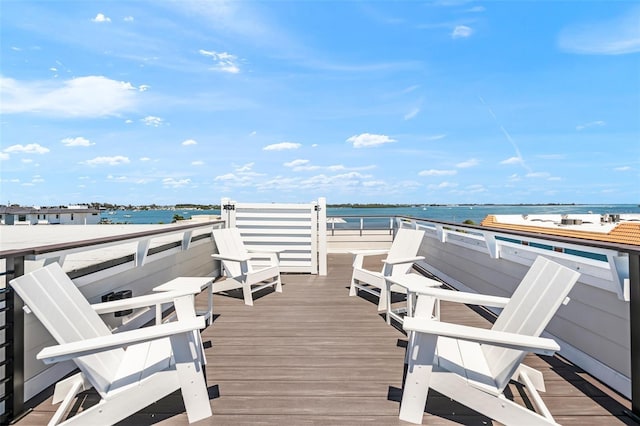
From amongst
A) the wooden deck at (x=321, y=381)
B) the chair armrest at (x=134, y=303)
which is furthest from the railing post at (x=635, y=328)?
the chair armrest at (x=134, y=303)

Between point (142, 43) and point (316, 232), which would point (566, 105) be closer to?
point (316, 232)

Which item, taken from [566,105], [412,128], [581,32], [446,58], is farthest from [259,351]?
→ [566,105]

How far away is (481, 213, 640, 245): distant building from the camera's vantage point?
973 cm

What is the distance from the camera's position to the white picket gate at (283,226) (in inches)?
246

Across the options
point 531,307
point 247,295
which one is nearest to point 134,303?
point 247,295

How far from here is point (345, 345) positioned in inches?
118

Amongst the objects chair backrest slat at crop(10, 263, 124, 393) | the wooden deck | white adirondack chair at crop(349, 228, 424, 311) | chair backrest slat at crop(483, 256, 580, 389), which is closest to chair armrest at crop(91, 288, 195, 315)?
chair backrest slat at crop(10, 263, 124, 393)

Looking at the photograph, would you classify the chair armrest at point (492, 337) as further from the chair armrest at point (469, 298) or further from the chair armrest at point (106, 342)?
the chair armrest at point (106, 342)

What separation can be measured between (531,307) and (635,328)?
591 mm

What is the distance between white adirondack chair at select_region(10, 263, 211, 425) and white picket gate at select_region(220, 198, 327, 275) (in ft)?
13.7

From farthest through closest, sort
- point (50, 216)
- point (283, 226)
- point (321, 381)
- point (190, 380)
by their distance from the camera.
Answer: point (50, 216) → point (283, 226) → point (321, 381) → point (190, 380)

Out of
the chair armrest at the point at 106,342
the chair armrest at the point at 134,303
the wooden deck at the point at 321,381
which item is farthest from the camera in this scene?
the chair armrest at the point at 134,303

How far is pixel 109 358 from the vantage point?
1.99 metres

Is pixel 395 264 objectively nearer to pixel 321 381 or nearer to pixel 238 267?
pixel 321 381
